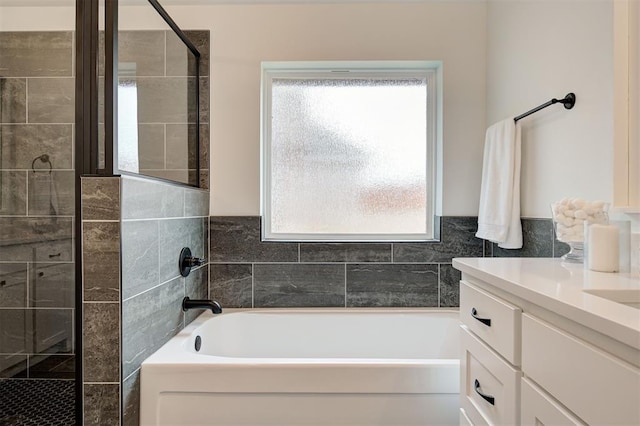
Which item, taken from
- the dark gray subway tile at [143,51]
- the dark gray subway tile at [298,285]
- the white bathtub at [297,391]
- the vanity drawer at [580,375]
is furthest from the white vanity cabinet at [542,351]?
→ the dark gray subway tile at [143,51]

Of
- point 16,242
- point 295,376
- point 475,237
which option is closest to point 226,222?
point 16,242

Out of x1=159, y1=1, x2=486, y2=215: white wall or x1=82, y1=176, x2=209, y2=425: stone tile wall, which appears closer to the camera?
x1=82, y1=176, x2=209, y2=425: stone tile wall

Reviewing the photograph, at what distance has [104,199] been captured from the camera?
1.26 metres

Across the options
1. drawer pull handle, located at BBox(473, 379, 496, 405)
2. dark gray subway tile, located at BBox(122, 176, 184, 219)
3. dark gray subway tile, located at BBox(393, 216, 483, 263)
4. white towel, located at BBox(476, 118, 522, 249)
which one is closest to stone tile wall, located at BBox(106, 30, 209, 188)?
dark gray subway tile, located at BBox(122, 176, 184, 219)

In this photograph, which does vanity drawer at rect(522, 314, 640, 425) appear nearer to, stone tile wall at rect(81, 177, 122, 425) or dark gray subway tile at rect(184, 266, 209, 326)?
stone tile wall at rect(81, 177, 122, 425)

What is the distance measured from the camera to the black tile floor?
1362 mm

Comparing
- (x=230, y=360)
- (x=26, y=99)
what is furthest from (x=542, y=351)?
(x=26, y=99)

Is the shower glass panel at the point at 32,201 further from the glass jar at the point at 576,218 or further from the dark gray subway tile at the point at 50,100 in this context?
the glass jar at the point at 576,218

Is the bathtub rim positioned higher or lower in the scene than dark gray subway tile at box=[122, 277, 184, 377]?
lower

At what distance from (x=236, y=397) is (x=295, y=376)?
0.76 feet

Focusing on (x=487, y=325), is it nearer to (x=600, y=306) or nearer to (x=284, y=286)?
(x=600, y=306)

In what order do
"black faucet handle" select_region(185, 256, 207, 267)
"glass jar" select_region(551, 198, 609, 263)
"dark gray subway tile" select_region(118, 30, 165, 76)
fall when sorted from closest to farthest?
"glass jar" select_region(551, 198, 609, 263) → "dark gray subway tile" select_region(118, 30, 165, 76) → "black faucet handle" select_region(185, 256, 207, 267)

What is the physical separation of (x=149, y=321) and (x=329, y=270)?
3.47ft

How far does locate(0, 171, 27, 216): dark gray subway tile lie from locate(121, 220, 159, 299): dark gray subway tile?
2.38 feet
